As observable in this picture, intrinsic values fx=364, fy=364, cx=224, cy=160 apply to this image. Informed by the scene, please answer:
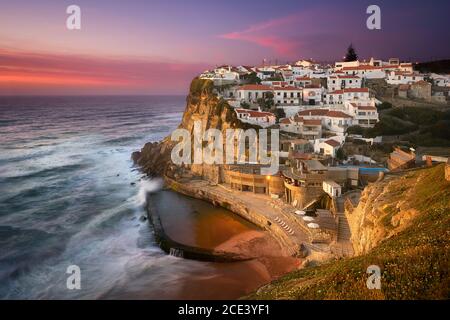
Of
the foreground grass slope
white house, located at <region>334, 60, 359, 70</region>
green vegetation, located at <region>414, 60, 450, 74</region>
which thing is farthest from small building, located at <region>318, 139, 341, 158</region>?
green vegetation, located at <region>414, 60, 450, 74</region>

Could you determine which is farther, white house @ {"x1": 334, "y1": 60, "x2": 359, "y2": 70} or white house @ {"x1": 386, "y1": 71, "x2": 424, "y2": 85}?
white house @ {"x1": 334, "y1": 60, "x2": 359, "y2": 70}

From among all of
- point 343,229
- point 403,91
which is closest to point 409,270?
point 343,229

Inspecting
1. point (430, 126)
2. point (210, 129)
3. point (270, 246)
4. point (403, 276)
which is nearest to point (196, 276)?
point (270, 246)

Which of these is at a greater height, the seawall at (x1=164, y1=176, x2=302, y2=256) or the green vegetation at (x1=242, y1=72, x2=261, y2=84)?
the green vegetation at (x1=242, y1=72, x2=261, y2=84)

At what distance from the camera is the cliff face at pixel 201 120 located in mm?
46688

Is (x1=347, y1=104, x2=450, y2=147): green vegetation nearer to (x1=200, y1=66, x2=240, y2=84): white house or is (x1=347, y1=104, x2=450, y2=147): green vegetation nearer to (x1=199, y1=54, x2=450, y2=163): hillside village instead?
(x1=199, y1=54, x2=450, y2=163): hillside village

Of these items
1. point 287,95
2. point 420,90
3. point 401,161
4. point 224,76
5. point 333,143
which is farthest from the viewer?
point 224,76

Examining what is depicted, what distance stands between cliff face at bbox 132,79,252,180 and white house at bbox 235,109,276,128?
1.15 metres

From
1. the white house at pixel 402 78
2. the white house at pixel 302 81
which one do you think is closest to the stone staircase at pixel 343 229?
the white house at pixel 302 81

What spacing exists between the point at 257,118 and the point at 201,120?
9.12 m

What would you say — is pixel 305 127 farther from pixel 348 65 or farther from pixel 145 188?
pixel 348 65

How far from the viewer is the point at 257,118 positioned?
47312 mm

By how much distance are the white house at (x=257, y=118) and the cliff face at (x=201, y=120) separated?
115cm

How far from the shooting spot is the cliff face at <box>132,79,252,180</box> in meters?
46.7
